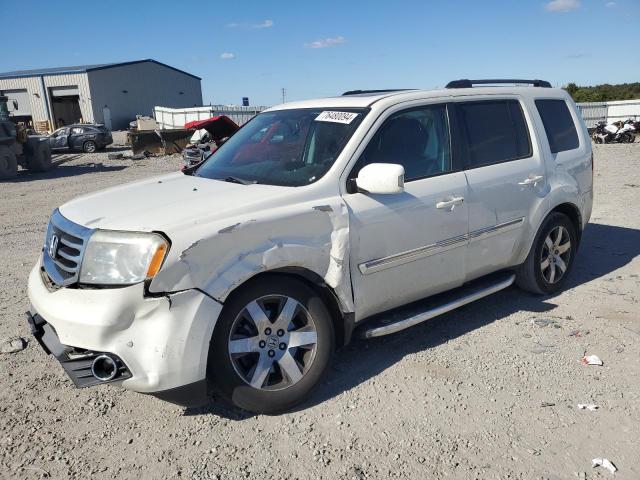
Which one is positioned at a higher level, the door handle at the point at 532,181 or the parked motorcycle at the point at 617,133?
the door handle at the point at 532,181

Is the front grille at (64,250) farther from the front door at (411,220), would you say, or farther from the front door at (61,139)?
the front door at (61,139)

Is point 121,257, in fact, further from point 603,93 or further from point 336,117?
point 603,93

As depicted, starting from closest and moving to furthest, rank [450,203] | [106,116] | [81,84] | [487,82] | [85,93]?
1. [450,203]
2. [487,82]
3. [81,84]
4. [85,93]
5. [106,116]

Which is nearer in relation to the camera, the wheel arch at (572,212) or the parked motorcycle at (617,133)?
the wheel arch at (572,212)

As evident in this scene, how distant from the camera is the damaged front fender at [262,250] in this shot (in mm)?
2770

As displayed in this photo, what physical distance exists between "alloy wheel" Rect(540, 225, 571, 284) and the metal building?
4782 cm

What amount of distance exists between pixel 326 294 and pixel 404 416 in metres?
0.87

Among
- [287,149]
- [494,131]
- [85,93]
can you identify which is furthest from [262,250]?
[85,93]

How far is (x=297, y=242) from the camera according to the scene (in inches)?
124

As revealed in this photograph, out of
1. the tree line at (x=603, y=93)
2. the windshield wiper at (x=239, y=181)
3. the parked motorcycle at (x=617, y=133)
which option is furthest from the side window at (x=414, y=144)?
the tree line at (x=603, y=93)

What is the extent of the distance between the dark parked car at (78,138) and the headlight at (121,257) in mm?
26864

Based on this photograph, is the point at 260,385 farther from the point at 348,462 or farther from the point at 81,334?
the point at 81,334

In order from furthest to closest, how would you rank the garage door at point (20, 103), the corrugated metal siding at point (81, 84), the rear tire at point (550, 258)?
the garage door at point (20, 103), the corrugated metal siding at point (81, 84), the rear tire at point (550, 258)

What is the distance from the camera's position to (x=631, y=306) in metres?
4.79
